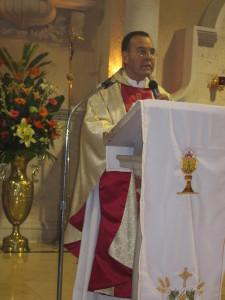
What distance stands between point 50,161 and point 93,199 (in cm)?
278

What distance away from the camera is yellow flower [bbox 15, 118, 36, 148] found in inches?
174

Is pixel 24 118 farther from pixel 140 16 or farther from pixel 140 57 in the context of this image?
pixel 140 16

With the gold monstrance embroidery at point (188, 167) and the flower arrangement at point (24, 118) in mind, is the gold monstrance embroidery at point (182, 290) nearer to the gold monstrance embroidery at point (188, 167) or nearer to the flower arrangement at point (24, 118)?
the gold monstrance embroidery at point (188, 167)

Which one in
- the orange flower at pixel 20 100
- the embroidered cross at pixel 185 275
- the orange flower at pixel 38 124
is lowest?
the embroidered cross at pixel 185 275

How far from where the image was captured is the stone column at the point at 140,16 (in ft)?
18.1

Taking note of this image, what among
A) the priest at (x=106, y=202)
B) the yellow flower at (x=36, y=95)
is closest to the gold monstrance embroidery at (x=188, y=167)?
the priest at (x=106, y=202)

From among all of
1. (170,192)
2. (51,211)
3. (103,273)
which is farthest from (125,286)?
(51,211)

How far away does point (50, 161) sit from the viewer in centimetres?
549

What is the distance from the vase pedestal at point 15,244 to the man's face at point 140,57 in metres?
2.22

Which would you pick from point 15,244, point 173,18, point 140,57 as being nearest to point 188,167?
point 140,57

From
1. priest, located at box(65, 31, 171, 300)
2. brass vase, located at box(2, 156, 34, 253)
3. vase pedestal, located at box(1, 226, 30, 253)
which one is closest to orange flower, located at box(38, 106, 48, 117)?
brass vase, located at box(2, 156, 34, 253)

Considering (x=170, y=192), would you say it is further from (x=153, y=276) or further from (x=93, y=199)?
(x=93, y=199)

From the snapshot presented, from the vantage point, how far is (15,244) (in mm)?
4773

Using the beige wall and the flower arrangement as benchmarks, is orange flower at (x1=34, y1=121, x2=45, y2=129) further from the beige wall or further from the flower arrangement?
the beige wall
